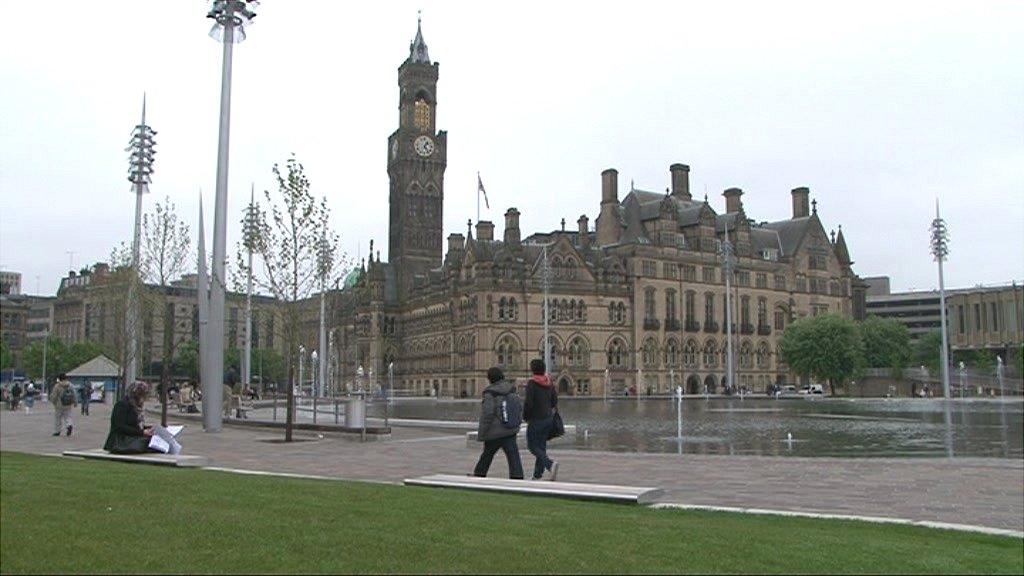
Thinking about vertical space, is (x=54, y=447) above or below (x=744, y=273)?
below

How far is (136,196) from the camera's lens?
38438 millimetres

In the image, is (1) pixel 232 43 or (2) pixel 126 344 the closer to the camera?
(1) pixel 232 43

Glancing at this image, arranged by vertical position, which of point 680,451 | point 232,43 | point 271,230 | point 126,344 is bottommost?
point 680,451

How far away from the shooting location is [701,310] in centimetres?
10725

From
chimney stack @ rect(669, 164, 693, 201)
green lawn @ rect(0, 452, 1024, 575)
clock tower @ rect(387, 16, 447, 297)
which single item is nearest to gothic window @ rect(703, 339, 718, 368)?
chimney stack @ rect(669, 164, 693, 201)

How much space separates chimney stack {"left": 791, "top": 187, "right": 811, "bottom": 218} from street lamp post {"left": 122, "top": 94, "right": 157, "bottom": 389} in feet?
311

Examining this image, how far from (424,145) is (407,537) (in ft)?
365

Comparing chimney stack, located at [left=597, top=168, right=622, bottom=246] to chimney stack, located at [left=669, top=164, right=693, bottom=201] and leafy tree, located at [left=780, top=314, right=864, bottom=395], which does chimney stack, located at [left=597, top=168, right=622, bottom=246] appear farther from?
leafy tree, located at [left=780, top=314, right=864, bottom=395]

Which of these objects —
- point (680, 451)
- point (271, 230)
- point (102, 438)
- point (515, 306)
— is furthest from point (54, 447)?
point (515, 306)

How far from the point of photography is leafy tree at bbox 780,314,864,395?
85.5m

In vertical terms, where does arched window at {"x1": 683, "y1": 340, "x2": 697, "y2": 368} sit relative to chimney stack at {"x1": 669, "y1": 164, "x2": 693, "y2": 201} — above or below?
below

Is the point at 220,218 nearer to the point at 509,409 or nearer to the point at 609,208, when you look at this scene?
the point at 509,409

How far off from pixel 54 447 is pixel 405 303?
9387cm

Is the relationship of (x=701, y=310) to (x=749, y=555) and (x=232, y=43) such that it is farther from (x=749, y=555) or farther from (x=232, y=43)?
(x=749, y=555)
